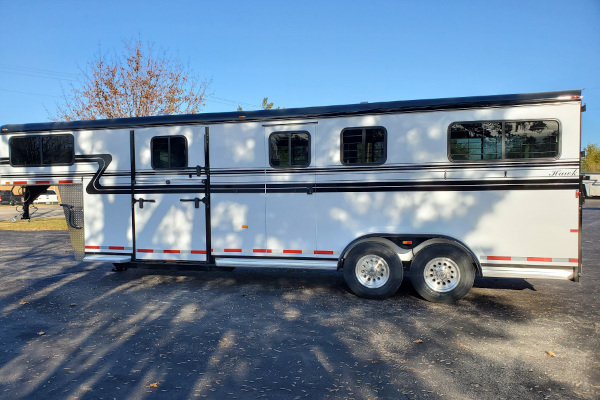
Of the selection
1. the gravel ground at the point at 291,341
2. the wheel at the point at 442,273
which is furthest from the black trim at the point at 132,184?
the wheel at the point at 442,273

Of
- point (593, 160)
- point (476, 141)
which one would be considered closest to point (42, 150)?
point (476, 141)

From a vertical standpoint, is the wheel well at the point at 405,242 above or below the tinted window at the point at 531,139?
below

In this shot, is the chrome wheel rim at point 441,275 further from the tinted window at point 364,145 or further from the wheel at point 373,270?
the tinted window at point 364,145

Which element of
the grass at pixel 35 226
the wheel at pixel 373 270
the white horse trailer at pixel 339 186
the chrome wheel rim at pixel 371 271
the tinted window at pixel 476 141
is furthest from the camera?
the grass at pixel 35 226

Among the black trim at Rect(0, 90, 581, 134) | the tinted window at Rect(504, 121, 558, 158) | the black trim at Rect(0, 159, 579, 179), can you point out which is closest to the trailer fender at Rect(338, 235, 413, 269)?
the black trim at Rect(0, 159, 579, 179)

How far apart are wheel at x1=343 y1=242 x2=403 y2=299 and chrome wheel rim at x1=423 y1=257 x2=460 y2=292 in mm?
464

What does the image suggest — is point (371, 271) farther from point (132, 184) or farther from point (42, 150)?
point (42, 150)

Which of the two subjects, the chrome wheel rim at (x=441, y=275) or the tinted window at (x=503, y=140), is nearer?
the tinted window at (x=503, y=140)

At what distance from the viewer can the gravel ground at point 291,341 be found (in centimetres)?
420

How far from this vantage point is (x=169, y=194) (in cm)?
805

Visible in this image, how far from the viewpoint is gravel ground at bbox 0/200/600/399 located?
4195 mm

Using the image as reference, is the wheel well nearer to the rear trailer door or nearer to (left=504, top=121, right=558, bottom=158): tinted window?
(left=504, top=121, right=558, bottom=158): tinted window

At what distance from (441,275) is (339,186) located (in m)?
2.22

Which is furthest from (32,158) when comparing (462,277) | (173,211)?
(462,277)
